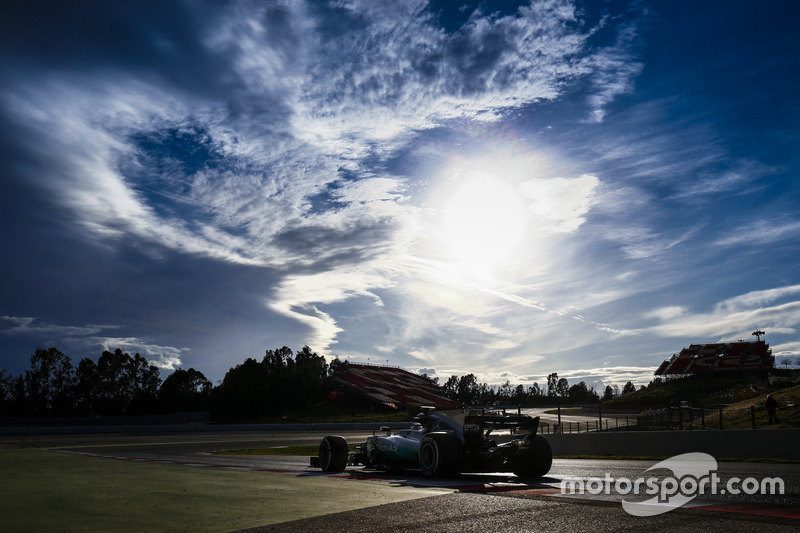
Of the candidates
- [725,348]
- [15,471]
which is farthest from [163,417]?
[725,348]

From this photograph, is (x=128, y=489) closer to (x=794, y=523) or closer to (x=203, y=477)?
(x=203, y=477)

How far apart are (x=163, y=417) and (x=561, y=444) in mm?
61454

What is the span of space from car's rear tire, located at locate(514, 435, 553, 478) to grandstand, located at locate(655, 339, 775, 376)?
123 m

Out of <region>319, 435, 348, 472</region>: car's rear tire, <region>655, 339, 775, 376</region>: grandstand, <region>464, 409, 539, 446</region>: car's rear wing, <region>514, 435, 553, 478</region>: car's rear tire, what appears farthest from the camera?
<region>655, 339, 775, 376</region>: grandstand

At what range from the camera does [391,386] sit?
122 metres

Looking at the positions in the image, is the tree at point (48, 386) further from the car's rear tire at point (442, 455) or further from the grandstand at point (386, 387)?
the car's rear tire at point (442, 455)

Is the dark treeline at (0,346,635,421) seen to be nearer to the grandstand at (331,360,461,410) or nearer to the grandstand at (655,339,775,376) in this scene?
the grandstand at (331,360,461,410)

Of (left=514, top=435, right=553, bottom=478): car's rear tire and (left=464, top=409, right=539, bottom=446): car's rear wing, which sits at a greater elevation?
(left=464, top=409, right=539, bottom=446): car's rear wing

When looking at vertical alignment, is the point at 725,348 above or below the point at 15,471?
above

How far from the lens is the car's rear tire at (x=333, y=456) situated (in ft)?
46.4

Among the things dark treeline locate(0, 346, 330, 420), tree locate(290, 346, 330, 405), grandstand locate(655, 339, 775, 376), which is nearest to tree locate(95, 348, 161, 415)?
dark treeline locate(0, 346, 330, 420)

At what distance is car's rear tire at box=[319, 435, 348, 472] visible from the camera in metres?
14.1

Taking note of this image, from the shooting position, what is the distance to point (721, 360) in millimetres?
121000

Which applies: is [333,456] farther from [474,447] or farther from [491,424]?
[491,424]
